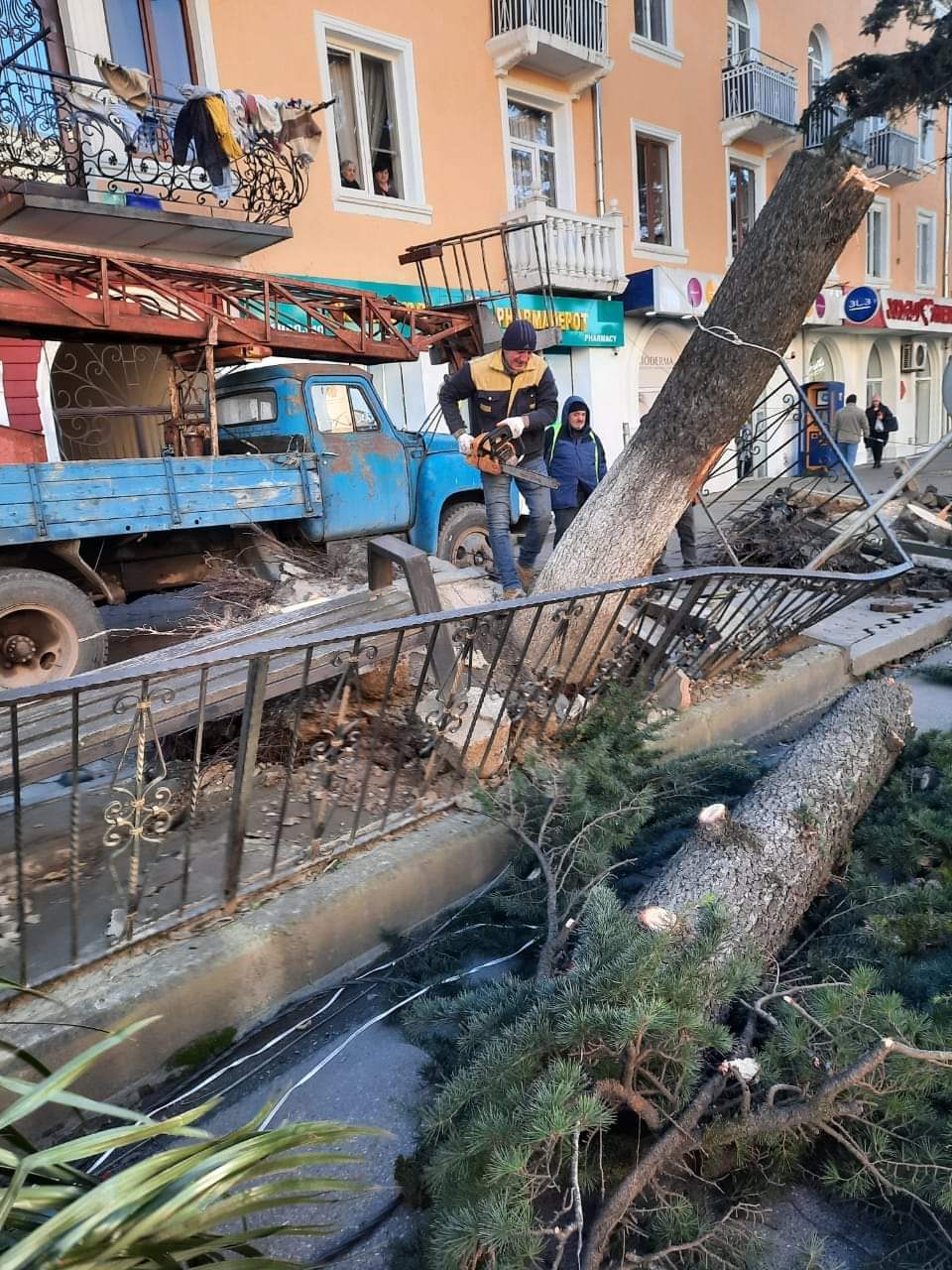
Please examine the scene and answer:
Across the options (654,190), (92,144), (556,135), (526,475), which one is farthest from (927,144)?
(526,475)

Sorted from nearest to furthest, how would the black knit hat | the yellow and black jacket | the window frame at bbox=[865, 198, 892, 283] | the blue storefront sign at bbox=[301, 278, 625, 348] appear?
the black knit hat
the yellow and black jacket
the blue storefront sign at bbox=[301, 278, 625, 348]
the window frame at bbox=[865, 198, 892, 283]

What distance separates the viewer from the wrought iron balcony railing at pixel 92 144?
26.1ft

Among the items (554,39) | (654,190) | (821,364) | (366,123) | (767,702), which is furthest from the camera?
(821,364)

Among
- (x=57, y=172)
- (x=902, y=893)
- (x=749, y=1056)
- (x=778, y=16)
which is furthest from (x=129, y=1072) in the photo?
(x=778, y=16)

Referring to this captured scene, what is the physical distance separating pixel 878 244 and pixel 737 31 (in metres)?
7.32

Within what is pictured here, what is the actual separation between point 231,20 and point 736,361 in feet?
29.8

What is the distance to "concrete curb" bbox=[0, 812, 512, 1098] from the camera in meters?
2.09

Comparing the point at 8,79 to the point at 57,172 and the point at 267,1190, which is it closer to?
the point at 57,172

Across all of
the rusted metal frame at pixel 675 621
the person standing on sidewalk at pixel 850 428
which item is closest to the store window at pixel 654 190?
the person standing on sidewalk at pixel 850 428

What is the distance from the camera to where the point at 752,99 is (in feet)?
52.7

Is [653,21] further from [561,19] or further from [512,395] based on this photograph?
[512,395]

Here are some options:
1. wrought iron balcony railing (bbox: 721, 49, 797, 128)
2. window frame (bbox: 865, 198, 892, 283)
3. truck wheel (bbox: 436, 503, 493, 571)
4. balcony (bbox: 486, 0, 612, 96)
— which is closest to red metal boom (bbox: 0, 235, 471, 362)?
truck wheel (bbox: 436, 503, 493, 571)

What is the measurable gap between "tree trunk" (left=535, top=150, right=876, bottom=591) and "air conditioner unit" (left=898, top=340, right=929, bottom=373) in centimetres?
2247

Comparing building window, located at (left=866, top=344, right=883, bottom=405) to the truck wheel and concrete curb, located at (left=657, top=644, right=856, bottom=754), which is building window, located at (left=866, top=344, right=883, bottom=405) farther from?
concrete curb, located at (left=657, top=644, right=856, bottom=754)
